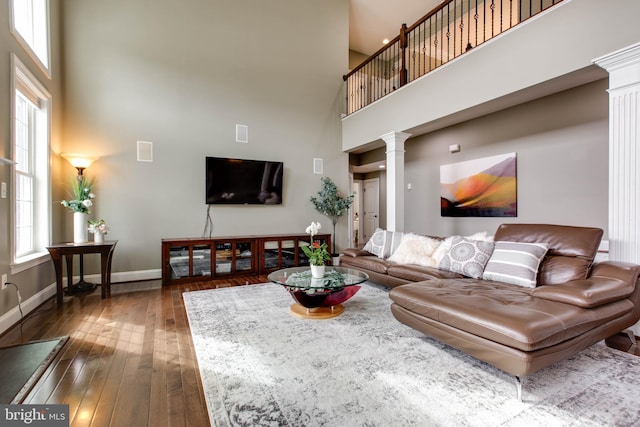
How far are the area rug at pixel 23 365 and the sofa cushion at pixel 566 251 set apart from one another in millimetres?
3835

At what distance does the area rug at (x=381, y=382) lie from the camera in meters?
1.55

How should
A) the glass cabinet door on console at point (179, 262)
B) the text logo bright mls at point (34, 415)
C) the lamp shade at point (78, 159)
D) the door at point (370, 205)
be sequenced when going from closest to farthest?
the text logo bright mls at point (34, 415), the lamp shade at point (78, 159), the glass cabinet door on console at point (179, 262), the door at point (370, 205)

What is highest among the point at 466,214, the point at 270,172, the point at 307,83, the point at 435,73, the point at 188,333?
the point at 307,83

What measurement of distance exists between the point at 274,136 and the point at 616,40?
185 inches

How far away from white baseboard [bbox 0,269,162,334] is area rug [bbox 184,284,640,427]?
1.69m

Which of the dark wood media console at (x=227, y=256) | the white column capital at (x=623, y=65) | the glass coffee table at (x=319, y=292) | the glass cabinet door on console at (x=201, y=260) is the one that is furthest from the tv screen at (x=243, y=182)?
the white column capital at (x=623, y=65)

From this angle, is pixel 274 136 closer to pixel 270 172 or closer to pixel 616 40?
pixel 270 172

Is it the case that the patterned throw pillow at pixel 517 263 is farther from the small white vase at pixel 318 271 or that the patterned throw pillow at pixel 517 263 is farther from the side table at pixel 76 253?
the side table at pixel 76 253

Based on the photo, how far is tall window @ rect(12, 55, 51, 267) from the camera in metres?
3.23

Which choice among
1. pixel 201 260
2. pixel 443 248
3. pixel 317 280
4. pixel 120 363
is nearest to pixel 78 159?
pixel 201 260

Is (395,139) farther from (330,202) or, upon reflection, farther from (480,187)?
(330,202)

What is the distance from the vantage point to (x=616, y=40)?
2.64 m

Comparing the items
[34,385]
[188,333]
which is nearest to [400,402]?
[188,333]

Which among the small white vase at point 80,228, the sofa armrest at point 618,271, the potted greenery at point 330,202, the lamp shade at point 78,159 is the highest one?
the lamp shade at point 78,159
